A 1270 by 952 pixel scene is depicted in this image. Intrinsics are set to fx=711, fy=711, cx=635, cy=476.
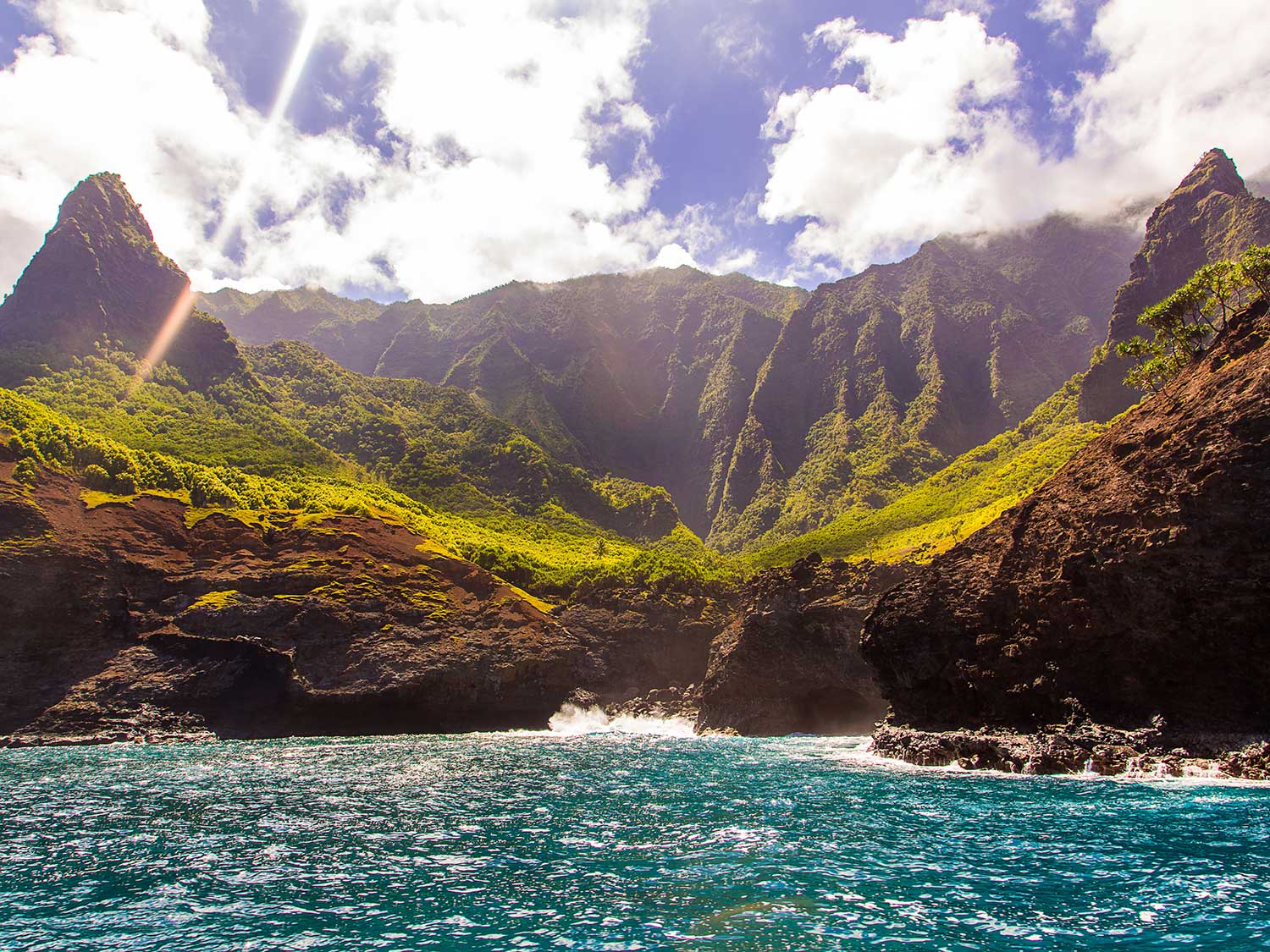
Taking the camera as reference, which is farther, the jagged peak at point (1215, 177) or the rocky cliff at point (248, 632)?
the jagged peak at point (1215, 177)

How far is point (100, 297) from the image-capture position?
16400 centimetres

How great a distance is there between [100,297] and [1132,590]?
201m

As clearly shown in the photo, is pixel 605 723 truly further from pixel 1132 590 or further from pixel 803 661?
pixel 1132 590

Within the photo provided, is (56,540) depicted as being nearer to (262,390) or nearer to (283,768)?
(283,768)

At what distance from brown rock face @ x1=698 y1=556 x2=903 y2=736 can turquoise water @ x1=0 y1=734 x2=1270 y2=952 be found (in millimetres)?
44788

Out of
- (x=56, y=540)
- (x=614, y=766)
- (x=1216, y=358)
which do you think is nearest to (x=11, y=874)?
(x=614, y=766)

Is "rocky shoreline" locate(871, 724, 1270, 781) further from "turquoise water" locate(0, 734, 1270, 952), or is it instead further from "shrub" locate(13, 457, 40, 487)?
"shrub" locate(13, 457, 40, 487)

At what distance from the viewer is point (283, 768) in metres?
46.6

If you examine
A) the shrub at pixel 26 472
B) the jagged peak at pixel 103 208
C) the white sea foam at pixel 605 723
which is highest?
the jagged peak at pixel 103 208

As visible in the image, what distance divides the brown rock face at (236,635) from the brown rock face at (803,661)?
2385cm

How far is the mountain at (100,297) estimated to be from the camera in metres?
154

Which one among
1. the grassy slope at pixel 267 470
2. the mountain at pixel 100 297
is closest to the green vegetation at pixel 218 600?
the grassy slope at pixel 267 470

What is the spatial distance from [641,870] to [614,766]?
2928 centimetres

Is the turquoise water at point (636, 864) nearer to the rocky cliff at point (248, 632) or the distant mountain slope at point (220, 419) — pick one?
the rocky cliff at point (248, 632)
